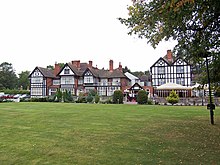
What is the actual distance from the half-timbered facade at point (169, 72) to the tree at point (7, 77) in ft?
171

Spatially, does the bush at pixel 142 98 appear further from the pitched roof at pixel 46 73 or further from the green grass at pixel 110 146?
the pitched roof at pixel 46 73

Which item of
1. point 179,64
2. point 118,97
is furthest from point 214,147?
point 179,64

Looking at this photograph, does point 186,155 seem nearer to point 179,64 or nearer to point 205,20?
A: point 205,20

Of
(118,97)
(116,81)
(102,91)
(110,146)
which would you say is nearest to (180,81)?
(116,81)

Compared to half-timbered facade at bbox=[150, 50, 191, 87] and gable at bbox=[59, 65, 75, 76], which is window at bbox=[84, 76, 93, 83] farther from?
half-timbered facade at bbox=[150, 50, 191, 87]

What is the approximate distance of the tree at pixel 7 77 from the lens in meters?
76.1

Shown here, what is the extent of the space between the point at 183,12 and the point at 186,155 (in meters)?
4.01

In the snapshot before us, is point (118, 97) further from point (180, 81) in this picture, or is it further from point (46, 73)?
point (46, 73)

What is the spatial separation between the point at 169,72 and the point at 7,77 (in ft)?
186

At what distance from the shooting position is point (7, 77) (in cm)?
7762

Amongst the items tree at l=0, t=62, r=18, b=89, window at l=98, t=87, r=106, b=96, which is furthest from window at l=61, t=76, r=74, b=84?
tree at l=0, t=62, r=18, b=89

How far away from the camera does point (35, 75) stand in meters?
54.5

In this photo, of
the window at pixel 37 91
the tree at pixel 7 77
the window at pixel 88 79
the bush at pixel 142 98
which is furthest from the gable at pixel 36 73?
the bush at pixel 142 98

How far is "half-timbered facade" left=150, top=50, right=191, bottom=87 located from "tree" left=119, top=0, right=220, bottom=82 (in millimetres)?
33808
